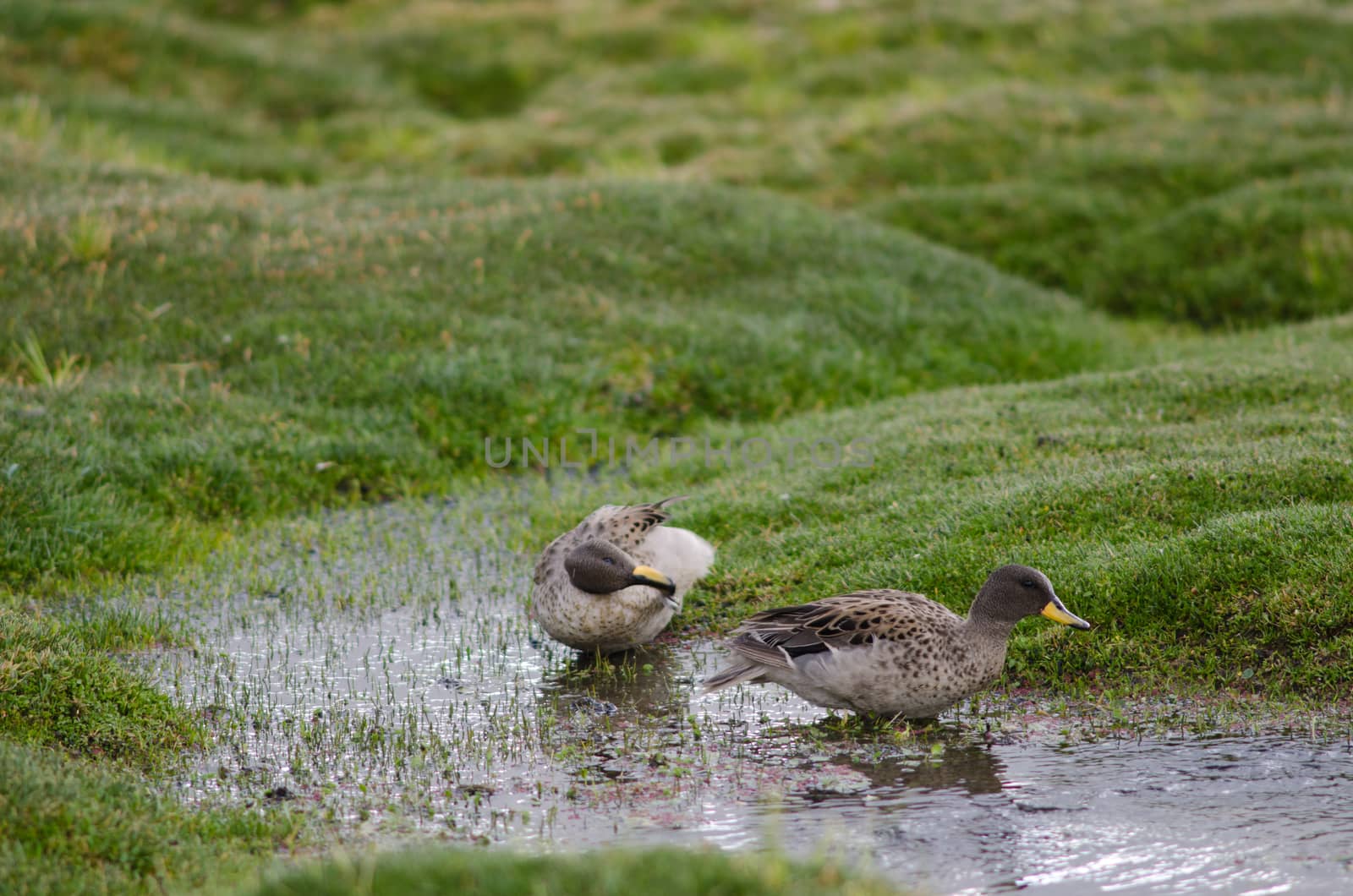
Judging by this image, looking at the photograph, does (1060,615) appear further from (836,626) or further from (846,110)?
(846,110)

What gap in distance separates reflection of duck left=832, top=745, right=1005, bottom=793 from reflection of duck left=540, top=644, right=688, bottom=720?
1.37 metres

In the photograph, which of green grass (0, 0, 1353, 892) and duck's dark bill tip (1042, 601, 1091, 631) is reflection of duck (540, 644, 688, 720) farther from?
duck's dark bill tip (1042, 601, 1091, 631)

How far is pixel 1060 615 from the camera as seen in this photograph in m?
7.54

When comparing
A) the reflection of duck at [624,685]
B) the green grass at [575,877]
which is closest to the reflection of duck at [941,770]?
the reflection of duck at [624,685]

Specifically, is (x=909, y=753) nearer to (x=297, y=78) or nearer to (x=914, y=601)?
(x=914, y=601)

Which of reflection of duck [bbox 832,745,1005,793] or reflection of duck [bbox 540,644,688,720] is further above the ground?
reflection of duck [bbox 832,745,1005,793]

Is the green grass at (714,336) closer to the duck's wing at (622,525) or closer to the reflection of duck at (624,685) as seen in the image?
the reflection of duck at (624,685)

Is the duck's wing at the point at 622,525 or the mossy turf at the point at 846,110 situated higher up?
the mossy turf at the point at 846,110

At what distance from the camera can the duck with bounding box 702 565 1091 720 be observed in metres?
7.37

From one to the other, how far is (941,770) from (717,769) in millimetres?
1185

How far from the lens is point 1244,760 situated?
22.9 feet

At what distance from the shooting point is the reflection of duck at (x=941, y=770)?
6902 mm

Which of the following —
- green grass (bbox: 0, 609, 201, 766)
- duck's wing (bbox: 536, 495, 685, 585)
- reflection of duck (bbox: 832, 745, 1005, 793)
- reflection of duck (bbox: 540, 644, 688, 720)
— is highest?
duck's wing (bbox: 536, 495, 685, 585)

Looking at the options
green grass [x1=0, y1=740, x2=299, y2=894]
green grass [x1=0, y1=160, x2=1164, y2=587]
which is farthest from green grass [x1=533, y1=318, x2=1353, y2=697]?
green grass [x1=0, y1=740, x2=299, y2=894]
